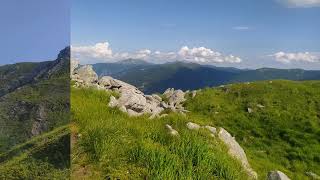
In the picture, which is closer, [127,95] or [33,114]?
[33,114]

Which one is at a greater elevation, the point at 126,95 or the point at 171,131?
the point at 126,95

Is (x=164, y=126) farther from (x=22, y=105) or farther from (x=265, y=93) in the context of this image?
(x=265, y=93)

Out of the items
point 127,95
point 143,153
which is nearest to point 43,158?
point 143,153

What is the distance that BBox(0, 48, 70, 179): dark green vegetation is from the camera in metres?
6.03

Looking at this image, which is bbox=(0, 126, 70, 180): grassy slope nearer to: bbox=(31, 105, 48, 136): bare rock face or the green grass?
bbox=(31, 105, 48, 136): bare rock face

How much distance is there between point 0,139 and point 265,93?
37.7 metres

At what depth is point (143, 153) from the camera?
34.0 ft

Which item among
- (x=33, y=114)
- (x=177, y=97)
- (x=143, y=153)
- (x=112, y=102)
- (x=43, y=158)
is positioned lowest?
(x=177, y=97)

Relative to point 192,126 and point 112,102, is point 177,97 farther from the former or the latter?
point 192,126

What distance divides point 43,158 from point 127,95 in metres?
12.2

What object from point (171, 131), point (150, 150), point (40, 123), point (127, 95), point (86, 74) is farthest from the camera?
point (86, 74)

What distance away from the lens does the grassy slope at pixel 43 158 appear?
613 cm

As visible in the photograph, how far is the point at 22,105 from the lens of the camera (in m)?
6.27

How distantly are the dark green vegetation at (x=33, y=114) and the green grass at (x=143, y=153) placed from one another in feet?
11.0
